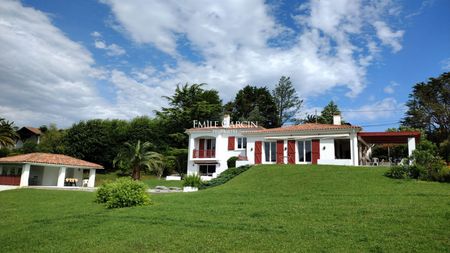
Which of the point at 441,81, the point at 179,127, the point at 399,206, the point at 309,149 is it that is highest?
the point at 441,81

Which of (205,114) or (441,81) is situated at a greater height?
(441,81)

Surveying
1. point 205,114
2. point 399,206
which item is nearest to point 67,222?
point 399,206

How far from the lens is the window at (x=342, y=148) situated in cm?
3244

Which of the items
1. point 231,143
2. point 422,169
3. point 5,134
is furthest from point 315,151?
point 5,134

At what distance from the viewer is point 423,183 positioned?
18781 mm

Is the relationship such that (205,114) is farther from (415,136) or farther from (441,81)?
(441,81)

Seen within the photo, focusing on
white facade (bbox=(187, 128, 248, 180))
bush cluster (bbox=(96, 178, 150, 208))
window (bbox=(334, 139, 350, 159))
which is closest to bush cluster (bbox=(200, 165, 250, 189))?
white facade (bbox=(187, 128, 248, 180))

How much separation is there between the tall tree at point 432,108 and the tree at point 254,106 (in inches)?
808

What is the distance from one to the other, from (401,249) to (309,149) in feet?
83.3

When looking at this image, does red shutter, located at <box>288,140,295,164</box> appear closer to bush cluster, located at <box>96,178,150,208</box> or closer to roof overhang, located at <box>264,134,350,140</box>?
roof overhang, located at <box>264,134,350,140</box>

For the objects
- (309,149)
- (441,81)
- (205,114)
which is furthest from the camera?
(205,114)

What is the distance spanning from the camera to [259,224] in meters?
10.9

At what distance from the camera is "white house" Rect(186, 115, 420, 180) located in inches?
1208

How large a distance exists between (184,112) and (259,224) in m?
41.5
